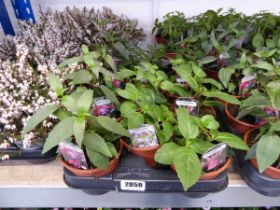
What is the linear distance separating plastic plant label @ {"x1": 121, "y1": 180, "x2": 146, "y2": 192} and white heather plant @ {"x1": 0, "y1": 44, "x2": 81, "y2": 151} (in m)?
0.25

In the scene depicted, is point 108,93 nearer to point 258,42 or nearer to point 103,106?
point 103,106

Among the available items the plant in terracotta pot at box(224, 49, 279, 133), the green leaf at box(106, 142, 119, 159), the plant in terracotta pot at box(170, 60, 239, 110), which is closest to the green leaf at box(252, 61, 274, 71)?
the plant in terracotta pot at box(224, 49, 279, 133)

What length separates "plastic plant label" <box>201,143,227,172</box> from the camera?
567 millimetres

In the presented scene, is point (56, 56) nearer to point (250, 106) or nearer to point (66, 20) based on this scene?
point (66, 20)

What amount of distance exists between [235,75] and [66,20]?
2.08 feet

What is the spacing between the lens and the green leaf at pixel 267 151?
0.55 m

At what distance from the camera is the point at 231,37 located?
0.97 m

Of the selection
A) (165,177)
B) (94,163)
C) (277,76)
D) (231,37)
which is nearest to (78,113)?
(94,163)

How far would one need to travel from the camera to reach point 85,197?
71 centimetres

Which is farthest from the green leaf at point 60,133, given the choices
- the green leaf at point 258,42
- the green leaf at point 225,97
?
the green leaf at point 258,42

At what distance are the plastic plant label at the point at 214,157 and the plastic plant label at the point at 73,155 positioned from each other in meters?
0.25

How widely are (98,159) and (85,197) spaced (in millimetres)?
188

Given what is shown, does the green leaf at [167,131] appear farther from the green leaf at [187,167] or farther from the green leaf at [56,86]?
the green leaf at [56,86]

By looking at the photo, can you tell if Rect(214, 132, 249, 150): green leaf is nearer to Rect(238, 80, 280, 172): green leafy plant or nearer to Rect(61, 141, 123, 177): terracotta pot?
Rect(238, 80, 280, 172): green leafy plant
